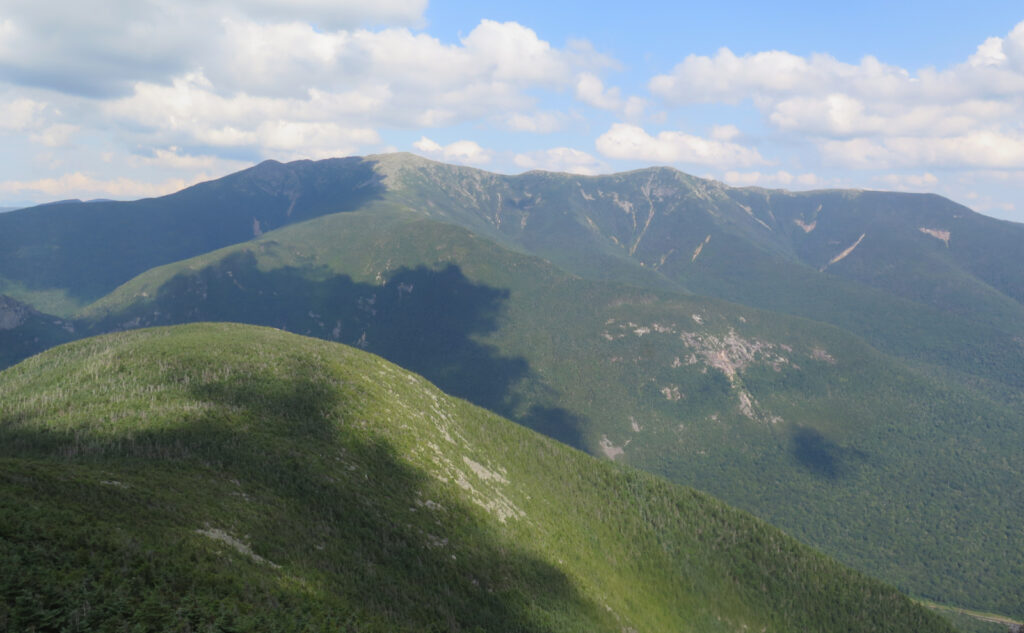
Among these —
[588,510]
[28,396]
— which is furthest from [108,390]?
[588,510]

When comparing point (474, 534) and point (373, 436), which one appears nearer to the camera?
point (474, 534)

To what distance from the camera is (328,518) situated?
67250mm

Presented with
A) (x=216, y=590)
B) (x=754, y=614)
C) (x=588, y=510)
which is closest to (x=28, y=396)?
(x=216, y=590)

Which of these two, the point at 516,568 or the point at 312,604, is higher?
the point at 312,604

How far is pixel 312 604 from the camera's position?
136 feet

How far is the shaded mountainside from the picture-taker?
3509 cm

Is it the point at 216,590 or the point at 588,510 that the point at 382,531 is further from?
the point at 588,510

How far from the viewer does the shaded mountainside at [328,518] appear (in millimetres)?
35094

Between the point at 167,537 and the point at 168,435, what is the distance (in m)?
→ 42.7

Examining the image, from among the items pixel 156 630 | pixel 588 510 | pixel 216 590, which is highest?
pixel 156 630

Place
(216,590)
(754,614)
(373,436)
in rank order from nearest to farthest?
(216,590) < (373,436) < (754,614)

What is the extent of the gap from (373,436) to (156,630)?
72698 millimetres

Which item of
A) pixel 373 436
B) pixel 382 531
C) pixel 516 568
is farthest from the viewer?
pixel 373 436

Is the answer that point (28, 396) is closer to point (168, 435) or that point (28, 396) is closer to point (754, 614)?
point (168, 435)
